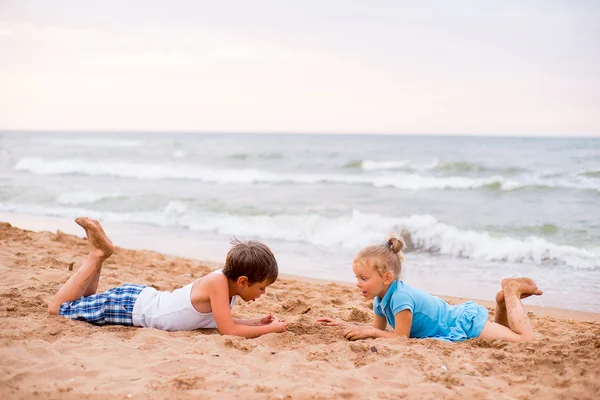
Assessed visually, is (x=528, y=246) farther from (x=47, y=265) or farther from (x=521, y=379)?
(x=47, y=265)

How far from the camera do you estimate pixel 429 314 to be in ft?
13.0

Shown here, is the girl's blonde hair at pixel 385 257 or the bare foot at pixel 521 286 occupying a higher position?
the girl's blonde hair at pixel 385 257

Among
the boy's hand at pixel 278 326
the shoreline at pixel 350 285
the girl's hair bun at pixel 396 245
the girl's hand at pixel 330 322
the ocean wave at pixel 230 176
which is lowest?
the shoreline at pixel 350 285

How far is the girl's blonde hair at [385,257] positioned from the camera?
12.6ft

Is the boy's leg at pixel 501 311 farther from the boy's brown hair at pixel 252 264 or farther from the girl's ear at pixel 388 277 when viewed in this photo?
the boy's brown hair at pixel 252 264

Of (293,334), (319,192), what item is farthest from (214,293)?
(319,192)

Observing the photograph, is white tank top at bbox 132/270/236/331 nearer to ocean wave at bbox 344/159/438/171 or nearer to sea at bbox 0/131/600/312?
sea at bbox 0/131/600/312

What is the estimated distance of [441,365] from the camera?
327 cm

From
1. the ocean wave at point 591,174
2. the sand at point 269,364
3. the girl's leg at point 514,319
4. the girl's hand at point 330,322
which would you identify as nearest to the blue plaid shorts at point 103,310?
the sand at point 269,364

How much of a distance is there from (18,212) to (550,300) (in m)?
11.7

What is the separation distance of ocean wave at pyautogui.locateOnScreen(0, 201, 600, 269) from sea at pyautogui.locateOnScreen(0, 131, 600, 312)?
31 millimetres

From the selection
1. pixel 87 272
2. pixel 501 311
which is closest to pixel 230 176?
pixel 87 272

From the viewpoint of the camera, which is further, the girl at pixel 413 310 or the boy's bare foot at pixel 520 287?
the boy's bare foot at pixel 520 287

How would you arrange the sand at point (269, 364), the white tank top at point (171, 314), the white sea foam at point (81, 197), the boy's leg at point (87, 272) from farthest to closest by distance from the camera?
the white sea foam at point (81, 197) < the boy's leg at point (87, 272) < the white tank top at point (171, 314) < the sand at point (269, 364)
